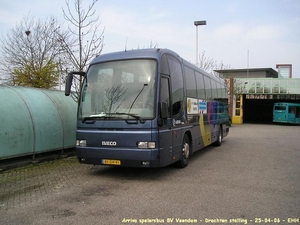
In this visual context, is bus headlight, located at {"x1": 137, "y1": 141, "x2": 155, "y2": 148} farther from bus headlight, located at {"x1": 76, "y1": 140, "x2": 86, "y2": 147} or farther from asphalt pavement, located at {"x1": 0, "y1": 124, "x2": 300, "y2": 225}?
bus headlight, located at {"x1": 76, "y1": 140, "x2": 86, "y2": 147}

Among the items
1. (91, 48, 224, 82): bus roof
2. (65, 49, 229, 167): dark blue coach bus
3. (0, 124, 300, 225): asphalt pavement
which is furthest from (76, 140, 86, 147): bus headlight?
(91, 48, 224, 82): bus roof

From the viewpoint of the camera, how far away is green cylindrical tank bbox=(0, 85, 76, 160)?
8.45m

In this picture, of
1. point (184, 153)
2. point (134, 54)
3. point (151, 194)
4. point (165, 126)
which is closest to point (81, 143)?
point (165, 126)

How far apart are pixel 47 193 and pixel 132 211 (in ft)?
7.18

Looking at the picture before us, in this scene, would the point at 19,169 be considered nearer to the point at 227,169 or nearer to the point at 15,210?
the point at 15,210

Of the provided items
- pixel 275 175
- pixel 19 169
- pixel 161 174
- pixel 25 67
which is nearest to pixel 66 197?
pixel 161 174

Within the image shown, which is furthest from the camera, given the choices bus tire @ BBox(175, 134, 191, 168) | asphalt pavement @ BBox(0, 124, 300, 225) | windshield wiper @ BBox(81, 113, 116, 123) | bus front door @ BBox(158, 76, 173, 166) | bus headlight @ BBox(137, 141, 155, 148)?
bus tire @ BBox(175, 134, 191, 168)

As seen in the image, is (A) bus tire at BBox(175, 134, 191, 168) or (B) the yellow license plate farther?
(A) bus tire at BBox(175, 134, 191, 168)

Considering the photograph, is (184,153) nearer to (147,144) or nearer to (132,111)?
(147,144)

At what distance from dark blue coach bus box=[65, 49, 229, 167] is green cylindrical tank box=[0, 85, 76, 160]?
2102 millimetres

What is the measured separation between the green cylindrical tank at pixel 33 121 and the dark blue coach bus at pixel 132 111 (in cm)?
210

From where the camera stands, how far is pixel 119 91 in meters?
7.18

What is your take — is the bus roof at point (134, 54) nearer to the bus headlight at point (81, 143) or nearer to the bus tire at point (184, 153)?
the bus headlight at point (81, 143)

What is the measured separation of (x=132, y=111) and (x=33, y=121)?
13.2ft
